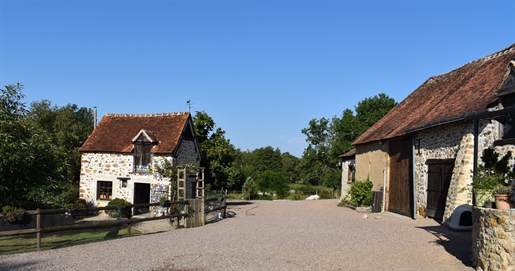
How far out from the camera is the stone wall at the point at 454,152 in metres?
12.4

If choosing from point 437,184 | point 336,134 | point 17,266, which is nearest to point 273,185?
point 336,134

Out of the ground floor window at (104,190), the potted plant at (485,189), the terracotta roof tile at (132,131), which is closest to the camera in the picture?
the potted plant at (485,189)

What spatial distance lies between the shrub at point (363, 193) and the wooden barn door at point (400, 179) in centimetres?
217

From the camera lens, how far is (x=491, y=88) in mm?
13891

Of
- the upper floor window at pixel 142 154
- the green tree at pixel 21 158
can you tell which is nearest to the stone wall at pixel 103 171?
the upper floor window at pixel 142 154

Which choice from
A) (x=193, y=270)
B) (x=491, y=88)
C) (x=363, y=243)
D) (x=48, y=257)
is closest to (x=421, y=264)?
(x=363, y=243)

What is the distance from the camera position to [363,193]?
2117 centimetres

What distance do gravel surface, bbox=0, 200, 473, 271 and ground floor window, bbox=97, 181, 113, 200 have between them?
11002 mm

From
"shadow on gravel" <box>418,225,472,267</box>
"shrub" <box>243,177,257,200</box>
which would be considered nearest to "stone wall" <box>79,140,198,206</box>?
"shadow on gravel" <box>418,225,472,267</box>

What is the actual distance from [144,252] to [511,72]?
1033cm

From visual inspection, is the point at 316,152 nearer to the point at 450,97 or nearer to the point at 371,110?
the point at 371,110

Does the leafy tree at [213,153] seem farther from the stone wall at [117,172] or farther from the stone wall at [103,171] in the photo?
the stone wall at [103,171]

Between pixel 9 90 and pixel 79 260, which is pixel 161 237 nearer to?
pixel 79 260

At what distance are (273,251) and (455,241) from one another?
14.2 feet
